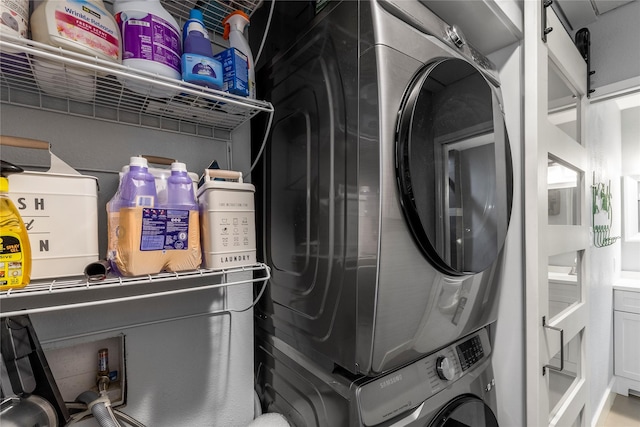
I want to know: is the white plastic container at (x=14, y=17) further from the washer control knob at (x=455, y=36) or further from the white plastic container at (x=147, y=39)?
the washer control knob at (x=455, y=36)

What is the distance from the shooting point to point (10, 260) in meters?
0.67

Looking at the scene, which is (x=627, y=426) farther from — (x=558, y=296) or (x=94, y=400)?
(x=94, y=400)

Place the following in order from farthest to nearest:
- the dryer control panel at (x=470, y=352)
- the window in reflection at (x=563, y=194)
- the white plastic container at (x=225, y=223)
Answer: the window in reflection at (x=563, y=194) → the dryer control panel at (x=470, y=352) → the white plastic container at (x=225, y=223)

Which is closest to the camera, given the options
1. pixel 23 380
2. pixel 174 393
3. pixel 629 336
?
pixel 23 380

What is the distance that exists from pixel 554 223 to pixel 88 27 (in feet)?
6.92

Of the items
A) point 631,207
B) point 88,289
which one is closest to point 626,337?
point 631,207

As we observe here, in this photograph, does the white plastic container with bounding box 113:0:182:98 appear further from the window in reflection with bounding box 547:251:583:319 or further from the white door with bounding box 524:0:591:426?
the window in reflection with bounding box 547:251:583:319

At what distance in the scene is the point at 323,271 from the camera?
1.07 meters

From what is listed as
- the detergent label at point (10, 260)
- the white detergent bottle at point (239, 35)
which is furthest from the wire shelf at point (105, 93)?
the detergent label at point (10, 260)

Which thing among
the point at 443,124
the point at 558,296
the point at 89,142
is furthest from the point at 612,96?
the point at 89,142

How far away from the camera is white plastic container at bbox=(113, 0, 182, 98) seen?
852 mm

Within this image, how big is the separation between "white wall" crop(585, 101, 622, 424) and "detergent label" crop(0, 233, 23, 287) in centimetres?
356

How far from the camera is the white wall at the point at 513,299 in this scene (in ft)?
4.80

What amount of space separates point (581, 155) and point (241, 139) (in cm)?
222
